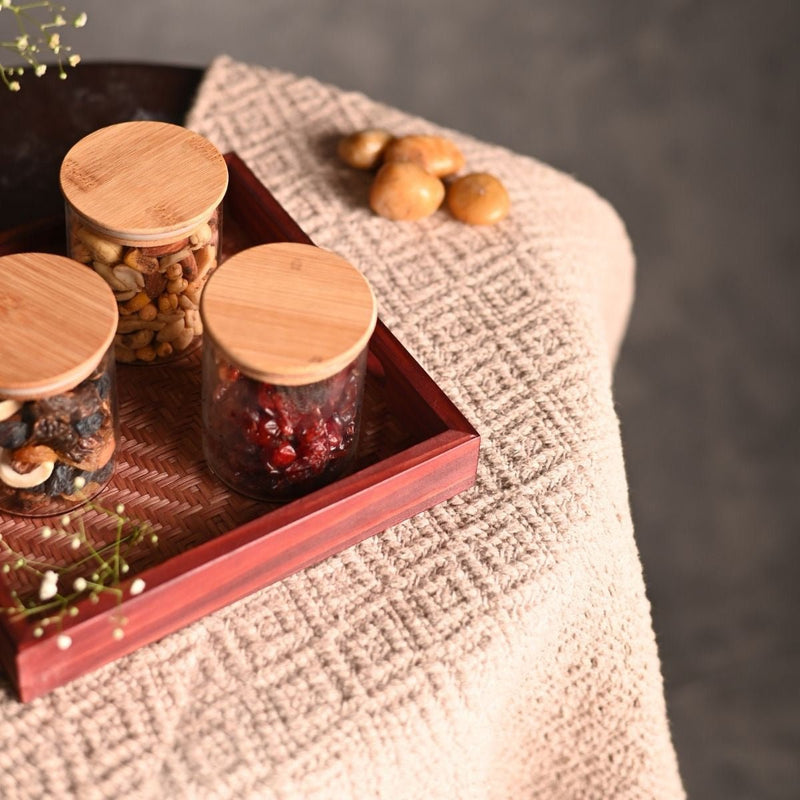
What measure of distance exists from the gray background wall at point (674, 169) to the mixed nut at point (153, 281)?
84cm

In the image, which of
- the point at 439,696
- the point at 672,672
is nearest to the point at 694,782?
the point at 672,672

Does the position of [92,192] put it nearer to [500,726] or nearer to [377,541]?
[377,541]

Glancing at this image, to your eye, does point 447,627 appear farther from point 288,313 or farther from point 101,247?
point 101,247

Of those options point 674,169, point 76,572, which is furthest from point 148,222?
point 674,169

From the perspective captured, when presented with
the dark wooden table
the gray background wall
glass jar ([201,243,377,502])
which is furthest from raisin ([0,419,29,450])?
the gray background wall

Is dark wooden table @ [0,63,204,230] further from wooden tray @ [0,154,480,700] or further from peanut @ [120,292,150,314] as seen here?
peanut @ [120,292,150,314]

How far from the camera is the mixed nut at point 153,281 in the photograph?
0.82m

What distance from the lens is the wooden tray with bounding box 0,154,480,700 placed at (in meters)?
0.73

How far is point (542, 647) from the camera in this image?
2.80 ft

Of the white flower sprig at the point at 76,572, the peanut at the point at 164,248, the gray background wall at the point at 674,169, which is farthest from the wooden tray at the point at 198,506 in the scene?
the gray background wall at the point at 674,169

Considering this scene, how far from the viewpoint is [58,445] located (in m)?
0.76

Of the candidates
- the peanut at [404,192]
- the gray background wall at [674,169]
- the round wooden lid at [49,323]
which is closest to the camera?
the round wooden lid at [49,323]

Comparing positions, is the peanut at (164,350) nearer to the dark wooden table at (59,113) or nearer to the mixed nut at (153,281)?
the mixed nut at (153,281)

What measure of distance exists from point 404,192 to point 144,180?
30 cm
